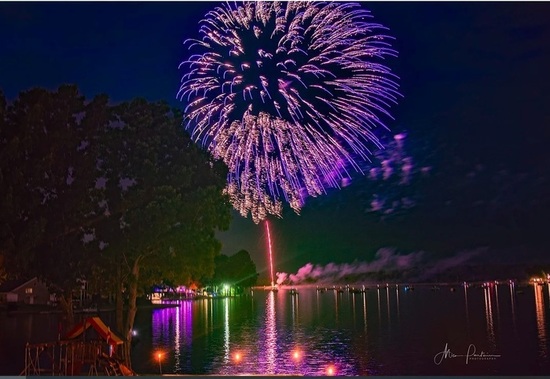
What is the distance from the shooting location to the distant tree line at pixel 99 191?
15.0 meters

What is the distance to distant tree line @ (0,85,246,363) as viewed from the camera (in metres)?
15.0

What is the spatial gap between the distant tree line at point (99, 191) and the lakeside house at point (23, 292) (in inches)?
1520

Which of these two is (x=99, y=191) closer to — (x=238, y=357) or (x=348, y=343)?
(x=238, y=357)

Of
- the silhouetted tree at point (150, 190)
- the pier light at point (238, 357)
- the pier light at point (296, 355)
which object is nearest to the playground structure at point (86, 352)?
the silhouetted tree at point (150, 190)

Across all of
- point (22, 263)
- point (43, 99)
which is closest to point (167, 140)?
point (43, 99)

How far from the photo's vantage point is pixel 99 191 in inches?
641

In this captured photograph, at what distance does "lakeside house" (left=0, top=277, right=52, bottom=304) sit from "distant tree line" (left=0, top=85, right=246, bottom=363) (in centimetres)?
3861

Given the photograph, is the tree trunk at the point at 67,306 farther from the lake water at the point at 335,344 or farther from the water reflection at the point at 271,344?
the water reflection at the point at 271,344

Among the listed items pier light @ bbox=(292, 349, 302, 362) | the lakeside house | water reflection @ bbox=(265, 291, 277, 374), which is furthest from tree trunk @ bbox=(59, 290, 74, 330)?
the lakeside house

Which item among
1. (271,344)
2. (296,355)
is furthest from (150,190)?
(271,344)

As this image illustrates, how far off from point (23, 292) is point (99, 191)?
4188cm

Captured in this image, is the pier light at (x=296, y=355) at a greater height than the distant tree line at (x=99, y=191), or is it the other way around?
the distant tree line at (x=99, y=191)

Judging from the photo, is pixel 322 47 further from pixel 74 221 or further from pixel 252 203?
pixel 74 221

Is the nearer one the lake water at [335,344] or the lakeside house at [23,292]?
the lake water at [335,344]
